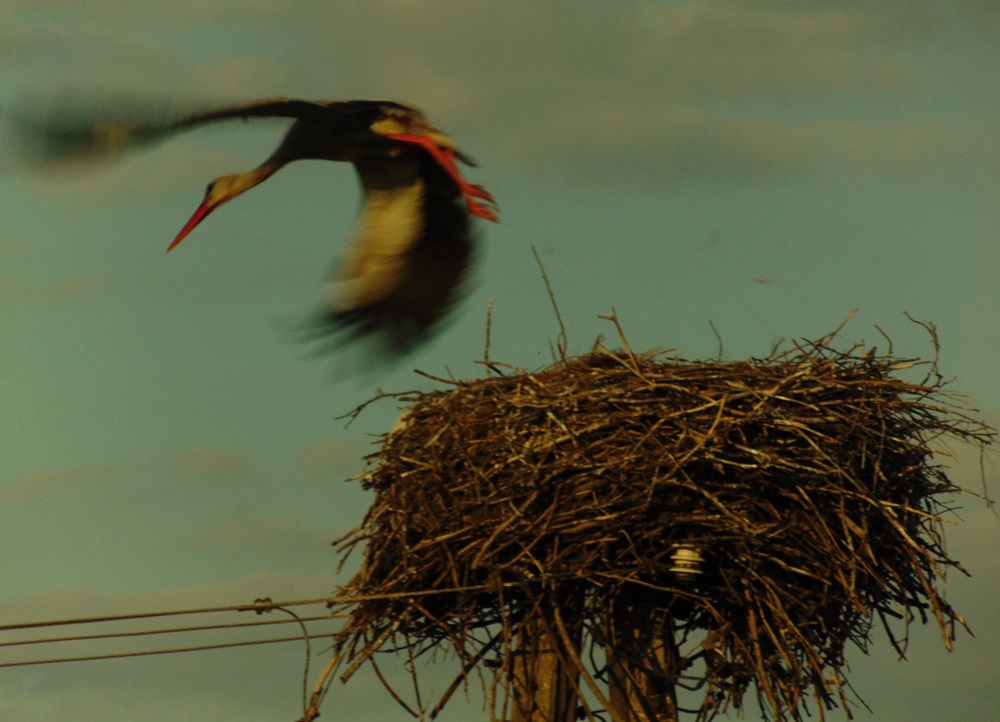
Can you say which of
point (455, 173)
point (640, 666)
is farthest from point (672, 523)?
point (455, 173)

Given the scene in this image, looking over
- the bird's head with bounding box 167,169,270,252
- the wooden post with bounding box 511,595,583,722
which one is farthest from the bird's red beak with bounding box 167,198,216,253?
the wooden post with bounding box 511,595,583,722

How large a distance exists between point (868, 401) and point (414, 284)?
94.4 inches

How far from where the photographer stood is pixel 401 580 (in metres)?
7.50

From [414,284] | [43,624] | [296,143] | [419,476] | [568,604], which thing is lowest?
[43,624]

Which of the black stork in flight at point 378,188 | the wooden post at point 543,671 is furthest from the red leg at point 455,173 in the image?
the wooden post at point 543,671

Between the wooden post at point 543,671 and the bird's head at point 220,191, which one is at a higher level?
the bird's head at point 220,191

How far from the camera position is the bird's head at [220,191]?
855 cm

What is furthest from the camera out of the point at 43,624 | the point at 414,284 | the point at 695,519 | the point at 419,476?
the point at 414,284

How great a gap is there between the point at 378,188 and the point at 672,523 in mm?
3070

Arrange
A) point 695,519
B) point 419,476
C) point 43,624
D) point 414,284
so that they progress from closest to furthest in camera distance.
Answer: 1. point 43,624
2. point 695,519
3. point 419,476
4. point 414,284

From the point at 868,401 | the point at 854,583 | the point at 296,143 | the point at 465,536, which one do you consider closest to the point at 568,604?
the point at 465,536

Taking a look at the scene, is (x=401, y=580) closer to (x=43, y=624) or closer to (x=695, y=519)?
(x=695, y=519)

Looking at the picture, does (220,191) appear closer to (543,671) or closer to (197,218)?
(197,218)

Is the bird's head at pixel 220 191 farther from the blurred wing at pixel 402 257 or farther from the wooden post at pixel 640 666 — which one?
the wooden post at pixel 640 666
